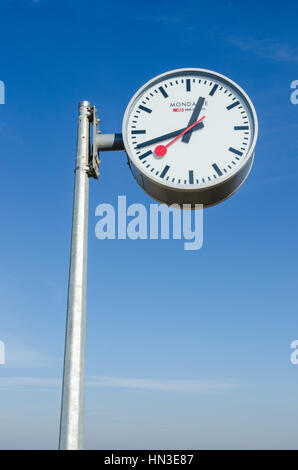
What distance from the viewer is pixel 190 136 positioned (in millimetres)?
4344

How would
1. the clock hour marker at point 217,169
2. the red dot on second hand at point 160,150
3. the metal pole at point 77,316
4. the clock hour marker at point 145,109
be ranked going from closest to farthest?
1. the metal pole at point 77,316
2. the clock hour marker at point 217,169
3. the red dot on second hand at point 160,150
4. the clock hour marker at point 145,109

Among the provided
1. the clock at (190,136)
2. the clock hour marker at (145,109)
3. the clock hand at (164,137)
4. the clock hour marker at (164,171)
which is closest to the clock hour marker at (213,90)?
the clock at (190,136)

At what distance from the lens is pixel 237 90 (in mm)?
4535

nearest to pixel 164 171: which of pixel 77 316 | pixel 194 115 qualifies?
pixel 194 115

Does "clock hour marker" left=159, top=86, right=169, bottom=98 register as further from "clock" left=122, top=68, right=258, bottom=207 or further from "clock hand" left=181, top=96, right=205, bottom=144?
"clock hand" left=181, top=96, right=205, bottom=144

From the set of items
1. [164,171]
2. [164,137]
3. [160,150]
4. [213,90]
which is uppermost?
[213,90]

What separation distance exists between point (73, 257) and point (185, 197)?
1.19m

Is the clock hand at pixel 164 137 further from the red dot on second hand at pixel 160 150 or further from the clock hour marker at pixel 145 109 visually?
the clock hour marker at pixel 145 109

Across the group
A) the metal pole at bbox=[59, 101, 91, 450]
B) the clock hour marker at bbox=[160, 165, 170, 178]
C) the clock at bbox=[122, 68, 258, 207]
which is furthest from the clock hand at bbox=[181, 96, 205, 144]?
the metal pole at bbox=[59, 101, 91, 450]

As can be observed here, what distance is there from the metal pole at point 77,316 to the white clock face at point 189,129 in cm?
46

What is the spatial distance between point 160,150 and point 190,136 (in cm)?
31

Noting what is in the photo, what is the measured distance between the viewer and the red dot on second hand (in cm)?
428

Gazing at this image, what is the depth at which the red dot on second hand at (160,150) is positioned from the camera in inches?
169

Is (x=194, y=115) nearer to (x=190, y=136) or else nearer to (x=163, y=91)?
(x=190, y=136)
